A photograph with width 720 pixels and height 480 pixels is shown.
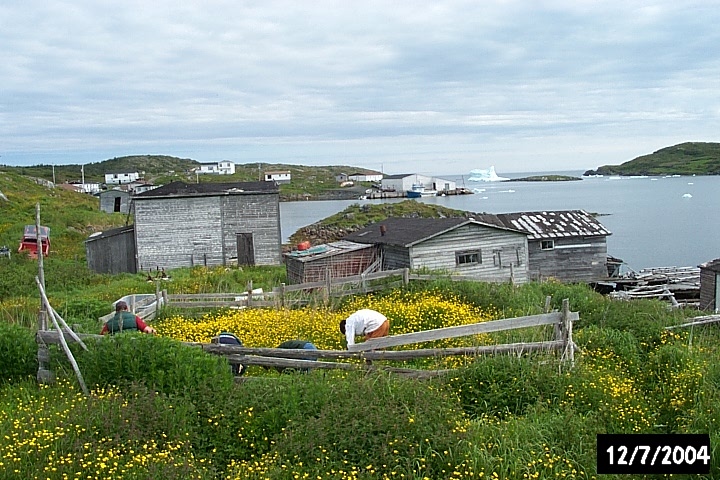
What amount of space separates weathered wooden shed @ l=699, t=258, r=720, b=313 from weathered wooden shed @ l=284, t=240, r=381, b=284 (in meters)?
13.2

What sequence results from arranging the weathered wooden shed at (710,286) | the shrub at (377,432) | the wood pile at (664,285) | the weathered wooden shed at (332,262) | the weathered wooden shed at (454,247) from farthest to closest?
the wood pile at (664,285), the weathered wooden shed at (454,247), the weathered wooden shed at (332,262), the weathered wooden shed at (710,286), the shrub at (377,432)

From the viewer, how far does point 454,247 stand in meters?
28.5

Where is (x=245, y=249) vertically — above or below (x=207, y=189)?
below

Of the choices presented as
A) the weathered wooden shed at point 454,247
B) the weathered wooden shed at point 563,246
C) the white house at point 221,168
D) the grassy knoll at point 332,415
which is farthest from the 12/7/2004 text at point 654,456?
the white house at point 221,168

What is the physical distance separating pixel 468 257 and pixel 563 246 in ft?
36.2

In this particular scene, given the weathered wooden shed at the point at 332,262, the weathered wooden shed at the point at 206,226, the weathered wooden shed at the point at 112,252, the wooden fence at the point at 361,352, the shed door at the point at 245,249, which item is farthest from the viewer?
the shed door at the point at 245,249

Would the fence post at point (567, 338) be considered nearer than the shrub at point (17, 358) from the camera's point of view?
No

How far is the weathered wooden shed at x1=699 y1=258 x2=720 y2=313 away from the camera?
26453 mm

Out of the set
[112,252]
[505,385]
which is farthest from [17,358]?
[112,252]

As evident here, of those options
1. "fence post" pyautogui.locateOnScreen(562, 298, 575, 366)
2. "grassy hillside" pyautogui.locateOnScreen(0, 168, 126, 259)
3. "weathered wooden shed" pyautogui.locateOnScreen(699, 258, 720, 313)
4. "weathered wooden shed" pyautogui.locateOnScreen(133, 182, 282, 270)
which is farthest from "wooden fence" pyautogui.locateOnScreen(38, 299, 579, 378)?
"grassy hillside" pyautogui.locateOnScreen(0, 168, 126, 259)

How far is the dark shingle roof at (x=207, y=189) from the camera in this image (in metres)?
34.4

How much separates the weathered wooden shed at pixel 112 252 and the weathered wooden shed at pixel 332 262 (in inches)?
406

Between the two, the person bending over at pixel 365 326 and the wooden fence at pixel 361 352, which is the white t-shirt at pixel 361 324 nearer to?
the person bending over at pixel 365 326

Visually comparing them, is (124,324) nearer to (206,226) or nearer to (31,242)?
(206,226)
